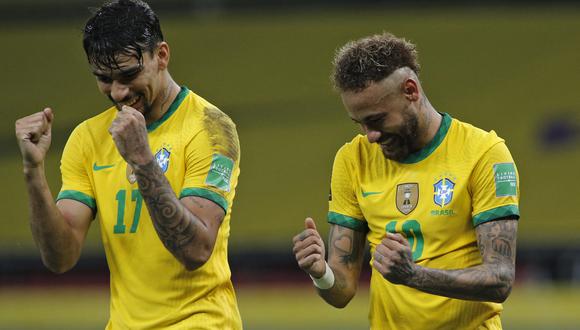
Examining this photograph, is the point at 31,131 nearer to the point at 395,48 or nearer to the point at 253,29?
the point at 395,48

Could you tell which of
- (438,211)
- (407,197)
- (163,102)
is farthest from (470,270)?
(163,102)

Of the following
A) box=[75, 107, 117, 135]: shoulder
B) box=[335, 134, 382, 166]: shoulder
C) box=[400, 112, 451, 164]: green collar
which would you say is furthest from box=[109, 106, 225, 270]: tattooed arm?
box=[400, 112, 451, 164]: green collar

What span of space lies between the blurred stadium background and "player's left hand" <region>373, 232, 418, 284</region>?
971 centimetres

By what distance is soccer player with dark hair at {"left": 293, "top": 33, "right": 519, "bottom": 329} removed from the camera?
14.4ft

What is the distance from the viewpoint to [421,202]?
4.60m

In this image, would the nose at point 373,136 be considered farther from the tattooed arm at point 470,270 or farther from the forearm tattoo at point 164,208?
the forearm tattoo at point 164,208

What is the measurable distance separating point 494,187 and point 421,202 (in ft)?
1.02

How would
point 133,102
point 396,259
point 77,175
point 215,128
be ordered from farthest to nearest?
point 77,175 → point 215,128 → point 133,102 → point 396,259

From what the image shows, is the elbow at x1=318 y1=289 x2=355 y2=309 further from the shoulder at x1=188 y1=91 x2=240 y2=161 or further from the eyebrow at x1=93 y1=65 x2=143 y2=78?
the eyebrow at x1=93 y1=65 x2=143 y2=78

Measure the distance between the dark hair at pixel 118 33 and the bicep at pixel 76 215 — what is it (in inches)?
24.6

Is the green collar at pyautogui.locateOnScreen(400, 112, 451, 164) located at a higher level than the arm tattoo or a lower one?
higher

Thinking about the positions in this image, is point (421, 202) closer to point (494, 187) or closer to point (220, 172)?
point (494, 187)

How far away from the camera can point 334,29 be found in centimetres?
1456

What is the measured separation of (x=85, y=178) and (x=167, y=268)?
557 millimetres
